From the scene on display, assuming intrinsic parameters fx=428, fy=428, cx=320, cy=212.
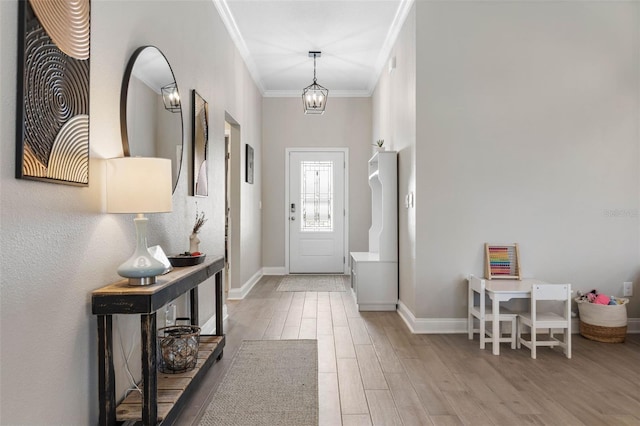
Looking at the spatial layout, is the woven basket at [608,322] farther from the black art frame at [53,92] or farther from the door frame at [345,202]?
the door frame at [345,202]

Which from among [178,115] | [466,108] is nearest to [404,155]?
[466,108]

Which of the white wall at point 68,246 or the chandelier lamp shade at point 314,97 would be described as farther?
the chandelier lamp shade at point 314,97

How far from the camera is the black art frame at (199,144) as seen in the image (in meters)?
3.21

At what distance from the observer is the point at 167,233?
9.00 feet

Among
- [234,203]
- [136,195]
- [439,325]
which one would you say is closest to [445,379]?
[439,325]

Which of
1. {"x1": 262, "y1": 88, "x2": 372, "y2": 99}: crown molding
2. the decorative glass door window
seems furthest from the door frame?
{"x1": 262, "y1": 88, "x2": 372, "y2": 99}: crown molding

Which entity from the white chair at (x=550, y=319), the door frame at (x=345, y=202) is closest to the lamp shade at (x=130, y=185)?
the white chair at (x=550, y=319)

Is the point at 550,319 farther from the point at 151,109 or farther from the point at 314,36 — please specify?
the point at 314,36

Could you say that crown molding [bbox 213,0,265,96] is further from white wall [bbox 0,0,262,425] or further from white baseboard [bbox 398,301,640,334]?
white baseboard [bbox 398,301,640,334]

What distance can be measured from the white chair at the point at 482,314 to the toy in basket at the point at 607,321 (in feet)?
2.15

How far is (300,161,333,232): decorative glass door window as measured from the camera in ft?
22.9

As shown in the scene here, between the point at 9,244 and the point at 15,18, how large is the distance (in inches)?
28.3

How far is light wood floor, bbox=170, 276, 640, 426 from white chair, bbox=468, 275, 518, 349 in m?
0.09

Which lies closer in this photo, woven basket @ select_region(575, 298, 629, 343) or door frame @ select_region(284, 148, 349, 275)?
woven basket @ select_region(575, 298, 629, 343)
